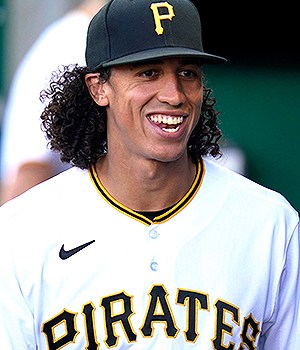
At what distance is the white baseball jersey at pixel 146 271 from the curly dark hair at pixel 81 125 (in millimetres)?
142

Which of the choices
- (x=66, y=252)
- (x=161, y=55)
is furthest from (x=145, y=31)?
(x=66, y=252)

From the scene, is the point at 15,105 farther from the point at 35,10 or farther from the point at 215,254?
the point at 35,10

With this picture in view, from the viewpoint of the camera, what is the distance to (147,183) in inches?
198

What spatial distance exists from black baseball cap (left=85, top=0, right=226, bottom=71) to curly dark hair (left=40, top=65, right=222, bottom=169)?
267 millimetres

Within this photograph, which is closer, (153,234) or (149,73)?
(149,73)

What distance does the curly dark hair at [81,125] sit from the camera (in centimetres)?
523

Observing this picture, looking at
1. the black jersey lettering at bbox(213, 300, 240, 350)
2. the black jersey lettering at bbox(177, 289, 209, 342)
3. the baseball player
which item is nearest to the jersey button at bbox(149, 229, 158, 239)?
the baseball player

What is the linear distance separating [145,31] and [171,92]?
0.86 ft

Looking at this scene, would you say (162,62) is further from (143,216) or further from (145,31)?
(143,216)

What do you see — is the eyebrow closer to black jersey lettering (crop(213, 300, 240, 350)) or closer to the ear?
the ear

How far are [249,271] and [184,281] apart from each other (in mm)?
244

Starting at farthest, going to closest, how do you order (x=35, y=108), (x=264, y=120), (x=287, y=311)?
(x=264, y=120) → (x=35, y=108) → (x=287, y=311)

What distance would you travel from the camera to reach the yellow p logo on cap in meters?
4.89

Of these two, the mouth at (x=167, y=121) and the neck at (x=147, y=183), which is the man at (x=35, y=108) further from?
the mouth at (x=167, y=121)
